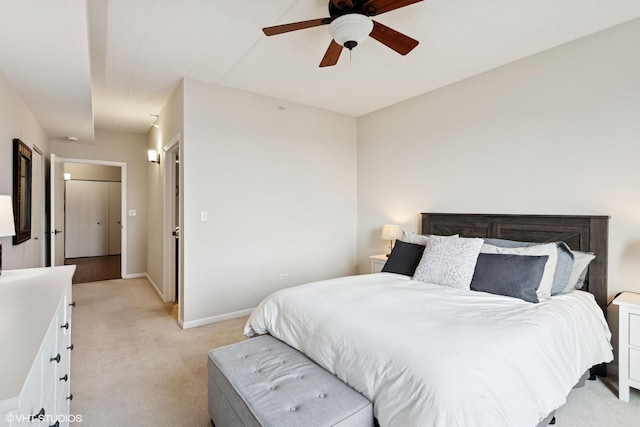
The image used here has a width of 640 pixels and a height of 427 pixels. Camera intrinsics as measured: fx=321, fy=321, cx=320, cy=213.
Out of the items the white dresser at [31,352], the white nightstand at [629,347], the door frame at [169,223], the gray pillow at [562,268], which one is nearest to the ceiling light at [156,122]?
the door frame at [169,223]

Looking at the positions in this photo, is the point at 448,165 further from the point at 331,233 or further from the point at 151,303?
the point at 151,303

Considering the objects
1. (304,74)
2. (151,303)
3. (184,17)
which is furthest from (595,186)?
(151,303)

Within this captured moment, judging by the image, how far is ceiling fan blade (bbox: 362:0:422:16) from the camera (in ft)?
5.81

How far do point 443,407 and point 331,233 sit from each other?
11.1 ft

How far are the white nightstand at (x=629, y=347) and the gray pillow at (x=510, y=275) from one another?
20.5 inches

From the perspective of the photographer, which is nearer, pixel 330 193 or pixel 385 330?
pixel 385 330

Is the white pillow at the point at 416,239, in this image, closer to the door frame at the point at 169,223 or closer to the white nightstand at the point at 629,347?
the white nightstand at the point at 629,347

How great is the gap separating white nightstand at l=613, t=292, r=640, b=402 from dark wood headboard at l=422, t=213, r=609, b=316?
383mm

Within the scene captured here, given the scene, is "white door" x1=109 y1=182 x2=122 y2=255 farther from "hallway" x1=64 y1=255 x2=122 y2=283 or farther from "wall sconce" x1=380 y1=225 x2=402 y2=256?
"wall sconce" x1=380 y1=225 x2=402 y2=256

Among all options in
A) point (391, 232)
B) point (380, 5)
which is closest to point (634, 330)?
point (391, 232)

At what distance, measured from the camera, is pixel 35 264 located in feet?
12.6

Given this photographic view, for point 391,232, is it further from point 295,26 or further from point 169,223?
point 169,223

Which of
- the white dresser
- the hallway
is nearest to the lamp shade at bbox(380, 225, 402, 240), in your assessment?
the white dresser

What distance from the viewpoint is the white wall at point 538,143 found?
2.43 meters
